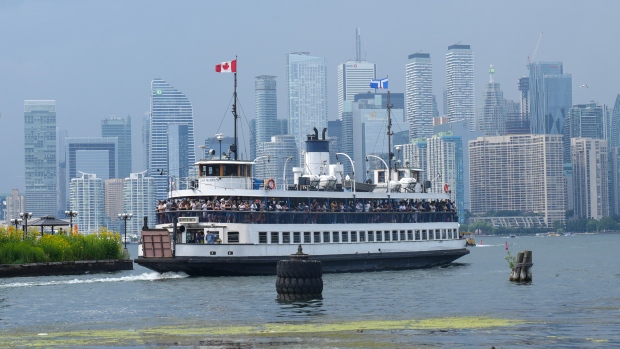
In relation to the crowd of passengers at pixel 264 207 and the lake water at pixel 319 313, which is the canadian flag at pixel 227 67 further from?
the lake water at pixel 319 313

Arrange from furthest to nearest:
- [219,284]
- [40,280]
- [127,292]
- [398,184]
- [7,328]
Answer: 1. [398,184]
2. [40,280]
3. [219,284]
4. [127,292]
5. [7,328]

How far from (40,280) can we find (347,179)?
23316 millimetres

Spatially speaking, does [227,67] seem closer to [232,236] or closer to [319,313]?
[232,236]

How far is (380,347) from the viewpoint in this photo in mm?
32500

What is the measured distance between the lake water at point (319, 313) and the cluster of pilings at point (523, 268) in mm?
1226

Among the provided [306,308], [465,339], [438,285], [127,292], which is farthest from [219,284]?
[465,339]

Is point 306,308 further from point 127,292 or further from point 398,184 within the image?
point 398,184

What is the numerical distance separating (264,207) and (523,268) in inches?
668

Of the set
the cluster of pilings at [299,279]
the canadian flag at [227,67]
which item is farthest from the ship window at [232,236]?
the cluster of pilings at [299,279]

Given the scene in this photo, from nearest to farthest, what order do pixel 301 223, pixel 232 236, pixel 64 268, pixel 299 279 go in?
pixel 299 279 → pixel 232 236 → pixel 301 223 → pixel 64 268

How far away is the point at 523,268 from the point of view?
60.5 metres

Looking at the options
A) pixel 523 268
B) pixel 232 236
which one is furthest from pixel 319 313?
pixel 232 236

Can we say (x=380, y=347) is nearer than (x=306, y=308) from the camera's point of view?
Yes

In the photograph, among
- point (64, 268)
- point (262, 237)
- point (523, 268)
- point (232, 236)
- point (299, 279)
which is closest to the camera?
point (299, 279)
